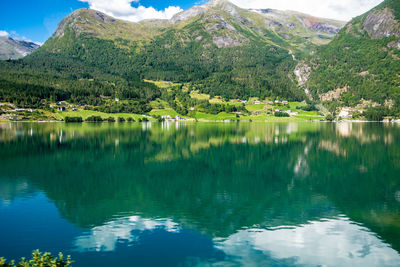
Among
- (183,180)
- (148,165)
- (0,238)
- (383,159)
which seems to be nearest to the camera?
(0,238)

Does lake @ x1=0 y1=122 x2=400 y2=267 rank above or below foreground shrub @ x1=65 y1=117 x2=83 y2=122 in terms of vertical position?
below

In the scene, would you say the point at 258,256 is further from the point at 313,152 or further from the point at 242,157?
the point at 313,152

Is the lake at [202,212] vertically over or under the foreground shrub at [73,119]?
under

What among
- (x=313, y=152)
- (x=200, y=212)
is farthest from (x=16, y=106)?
(x=200, y=212)

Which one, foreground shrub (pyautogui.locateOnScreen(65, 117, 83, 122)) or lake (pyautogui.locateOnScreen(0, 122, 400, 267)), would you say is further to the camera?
foreground shrub (pyautogui.locateOnScreen(65, 117, 83, 122))

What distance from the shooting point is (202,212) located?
2420 centimetres

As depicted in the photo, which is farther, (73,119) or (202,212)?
(73,119)

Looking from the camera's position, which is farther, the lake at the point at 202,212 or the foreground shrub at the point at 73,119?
the foreground shrub at the point at 73,119

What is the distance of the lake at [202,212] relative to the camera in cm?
1744

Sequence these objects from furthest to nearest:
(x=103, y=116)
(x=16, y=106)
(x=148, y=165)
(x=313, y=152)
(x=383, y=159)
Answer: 1. (x=103, y=116)
2. (x=16, y=106)
3. (x=313, y=152)
4. (x=383, y=159)
5. (x=148, y=165)

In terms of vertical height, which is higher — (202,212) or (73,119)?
(73,119)

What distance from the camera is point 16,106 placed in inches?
7298

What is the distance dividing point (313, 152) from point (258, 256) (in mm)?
46713

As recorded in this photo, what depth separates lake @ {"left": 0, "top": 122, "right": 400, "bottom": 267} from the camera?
57.2 ft
